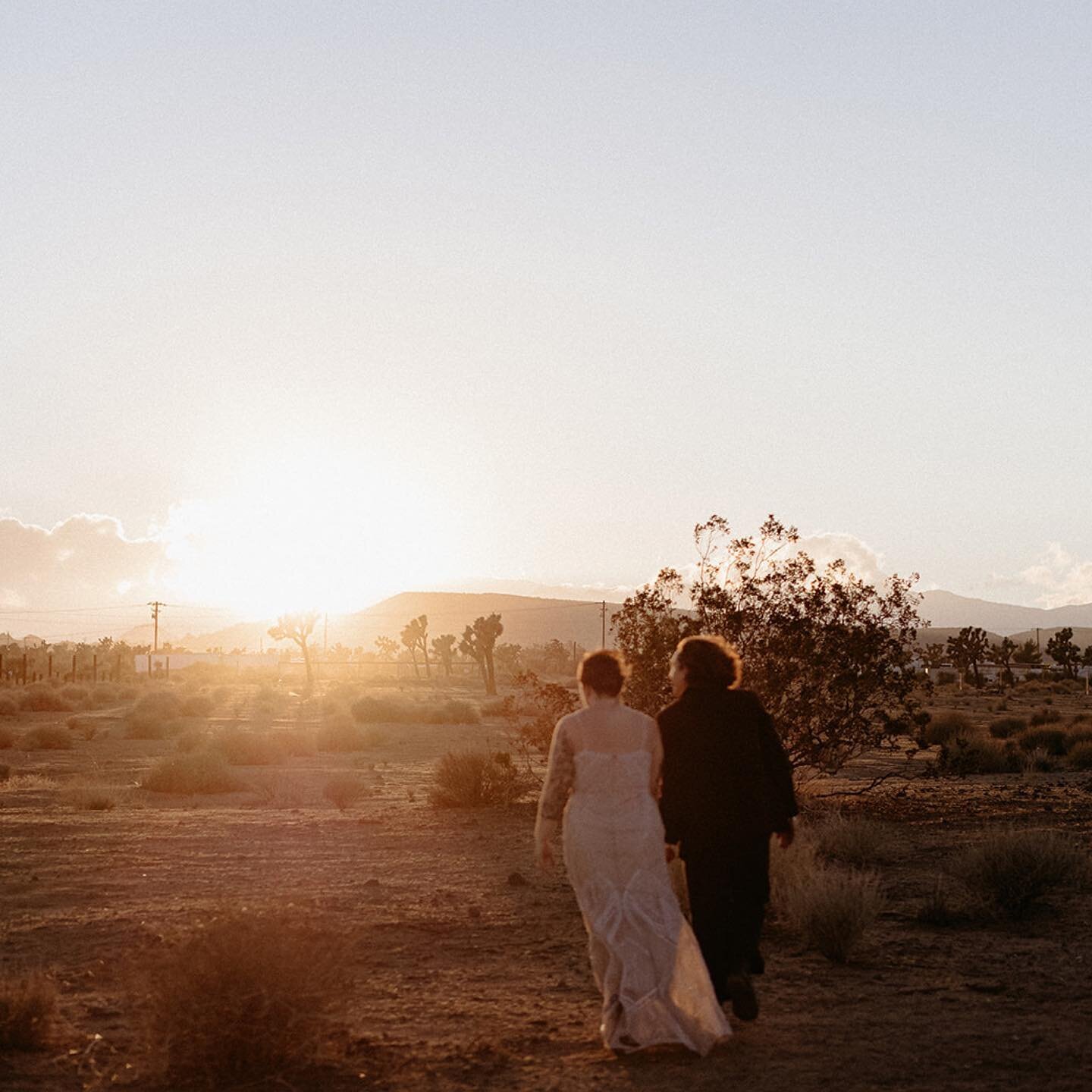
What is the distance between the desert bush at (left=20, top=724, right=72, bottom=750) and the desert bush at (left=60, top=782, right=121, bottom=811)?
13.8 m

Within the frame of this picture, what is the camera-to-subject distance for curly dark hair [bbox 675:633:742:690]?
7.68 metres

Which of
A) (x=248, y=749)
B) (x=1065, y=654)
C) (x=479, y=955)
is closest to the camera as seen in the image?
(x=479, y=955)

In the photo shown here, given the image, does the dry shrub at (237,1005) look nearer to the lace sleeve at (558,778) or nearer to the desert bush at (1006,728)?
the lace sleeve at (558,778)

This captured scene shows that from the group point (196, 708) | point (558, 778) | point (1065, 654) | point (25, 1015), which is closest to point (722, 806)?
point (558, 778)

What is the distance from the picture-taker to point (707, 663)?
7680 millimetres

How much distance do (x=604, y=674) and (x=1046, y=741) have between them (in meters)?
26.9

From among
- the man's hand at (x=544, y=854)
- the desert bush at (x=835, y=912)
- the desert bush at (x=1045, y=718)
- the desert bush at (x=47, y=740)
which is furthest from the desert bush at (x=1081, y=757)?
the desert bush at (x=47, y=740)

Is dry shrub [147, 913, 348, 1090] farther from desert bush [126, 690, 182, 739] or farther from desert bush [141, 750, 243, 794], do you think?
desert bush [126, 690, 182, 739]

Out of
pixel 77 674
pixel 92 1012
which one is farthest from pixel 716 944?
pixel 77 674

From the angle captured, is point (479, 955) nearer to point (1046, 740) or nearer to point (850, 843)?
point (850, 843)

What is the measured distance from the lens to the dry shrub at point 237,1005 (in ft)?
22.2

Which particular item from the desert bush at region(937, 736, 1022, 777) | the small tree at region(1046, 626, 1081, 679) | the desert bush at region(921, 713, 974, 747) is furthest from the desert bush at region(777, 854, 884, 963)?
the small tree at region(1046, 626, 1081, 679)

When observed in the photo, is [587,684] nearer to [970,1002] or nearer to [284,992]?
[284,992]

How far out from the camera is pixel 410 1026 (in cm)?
798
